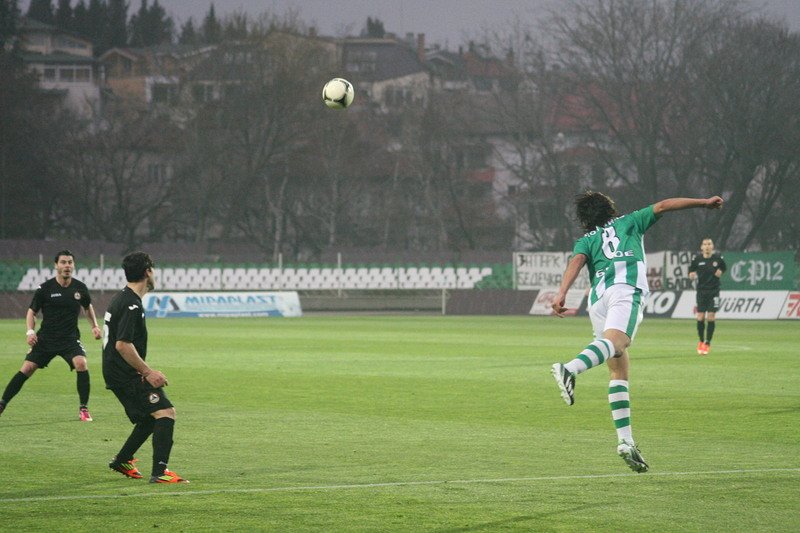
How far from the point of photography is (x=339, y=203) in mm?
82125

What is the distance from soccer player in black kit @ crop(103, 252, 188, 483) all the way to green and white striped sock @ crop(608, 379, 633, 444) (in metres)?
3.53

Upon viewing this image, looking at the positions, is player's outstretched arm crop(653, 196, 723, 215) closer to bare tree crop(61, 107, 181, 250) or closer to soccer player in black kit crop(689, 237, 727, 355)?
soccer player in black kit crop(689, 237, 727, 355)

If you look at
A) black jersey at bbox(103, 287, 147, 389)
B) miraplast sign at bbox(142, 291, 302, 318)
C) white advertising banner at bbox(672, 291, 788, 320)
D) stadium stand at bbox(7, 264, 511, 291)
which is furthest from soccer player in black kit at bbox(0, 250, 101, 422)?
stadium stand at bbox(7, 264, 511, 291)

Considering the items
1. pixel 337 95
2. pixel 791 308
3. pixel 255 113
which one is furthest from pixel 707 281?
pixel 255 113

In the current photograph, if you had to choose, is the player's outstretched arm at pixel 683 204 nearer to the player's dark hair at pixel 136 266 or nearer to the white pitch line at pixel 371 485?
the white pitch line at pixel 371 485

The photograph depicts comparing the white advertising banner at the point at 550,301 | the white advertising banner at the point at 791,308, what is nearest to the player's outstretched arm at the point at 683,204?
the white advertising banner at the point at 791,308

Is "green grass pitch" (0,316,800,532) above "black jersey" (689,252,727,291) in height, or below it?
below

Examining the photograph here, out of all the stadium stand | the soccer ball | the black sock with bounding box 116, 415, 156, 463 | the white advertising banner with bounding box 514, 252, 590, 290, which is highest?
the soccer ball

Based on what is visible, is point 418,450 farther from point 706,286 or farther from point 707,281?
point 707,281

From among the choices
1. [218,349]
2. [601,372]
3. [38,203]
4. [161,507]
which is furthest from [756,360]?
[38,203]

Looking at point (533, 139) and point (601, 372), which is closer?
point (601, 372)

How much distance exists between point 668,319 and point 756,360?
76.4ft

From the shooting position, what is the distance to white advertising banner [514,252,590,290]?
53.3 meters

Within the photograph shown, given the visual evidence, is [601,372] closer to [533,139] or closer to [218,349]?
[218,349]
